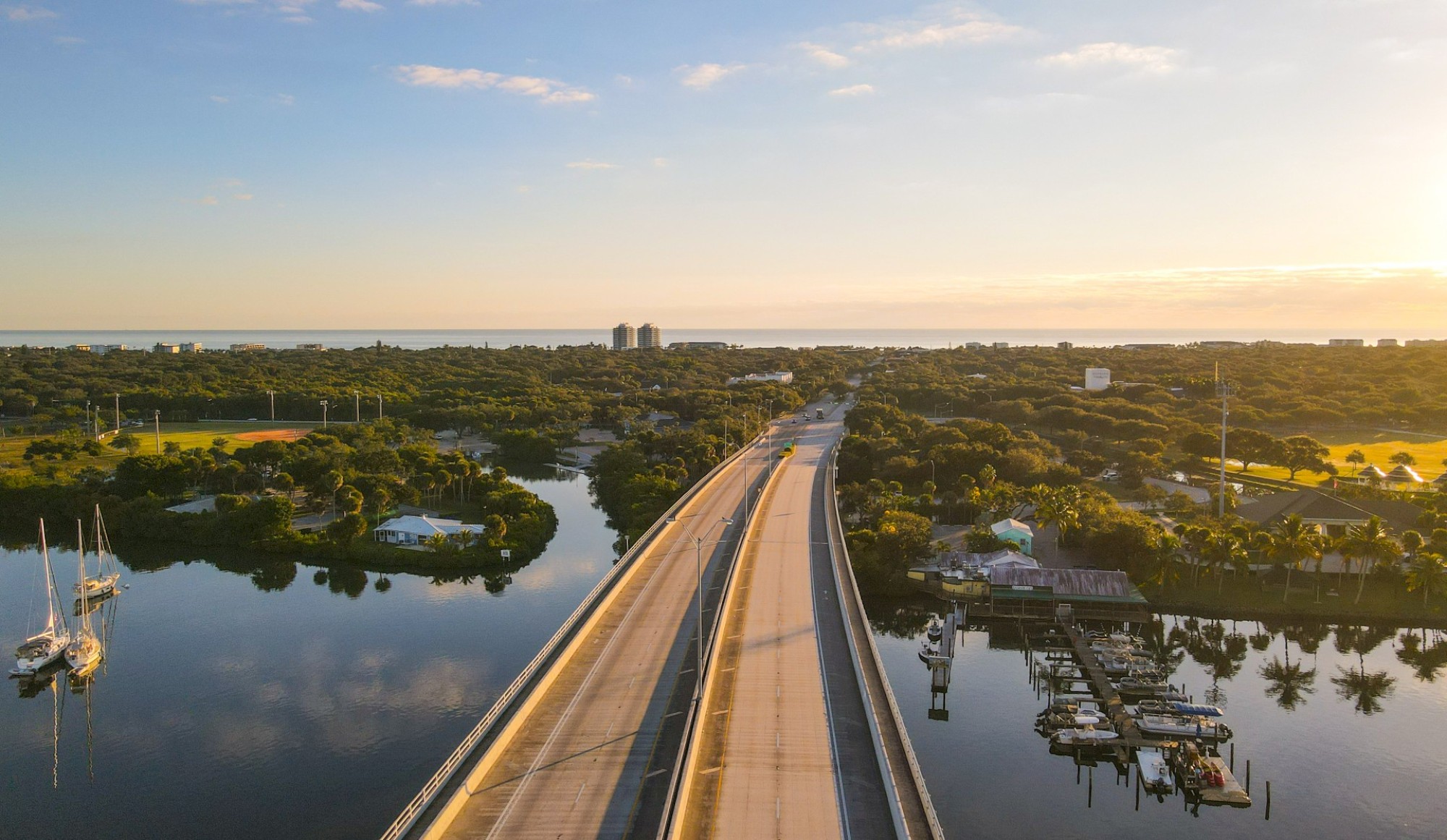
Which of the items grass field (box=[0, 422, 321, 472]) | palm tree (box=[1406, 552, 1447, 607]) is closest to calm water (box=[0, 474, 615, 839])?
grass field (box=[0, 422, 321, 472])

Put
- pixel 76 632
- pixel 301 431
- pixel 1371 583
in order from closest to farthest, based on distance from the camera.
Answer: pixel 76 632 < pixel 1371 583 < pixel 301 431

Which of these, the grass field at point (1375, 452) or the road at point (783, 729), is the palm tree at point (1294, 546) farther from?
the grass field at point (1375, 452)

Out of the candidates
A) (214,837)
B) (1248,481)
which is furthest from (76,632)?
(1248,481)

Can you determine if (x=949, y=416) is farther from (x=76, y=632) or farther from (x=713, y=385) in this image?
(x=76, y=632)

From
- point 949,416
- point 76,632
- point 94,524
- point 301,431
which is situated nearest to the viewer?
point 76,632

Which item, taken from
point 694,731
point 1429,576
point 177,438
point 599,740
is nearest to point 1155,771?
point 694,731

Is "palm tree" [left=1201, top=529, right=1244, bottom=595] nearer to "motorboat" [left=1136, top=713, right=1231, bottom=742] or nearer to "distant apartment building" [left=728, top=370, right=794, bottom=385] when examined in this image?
"motorboat" [left=1136, top=713, right=1231, bottom=742]

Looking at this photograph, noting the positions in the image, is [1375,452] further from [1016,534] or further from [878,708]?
[878,708]
